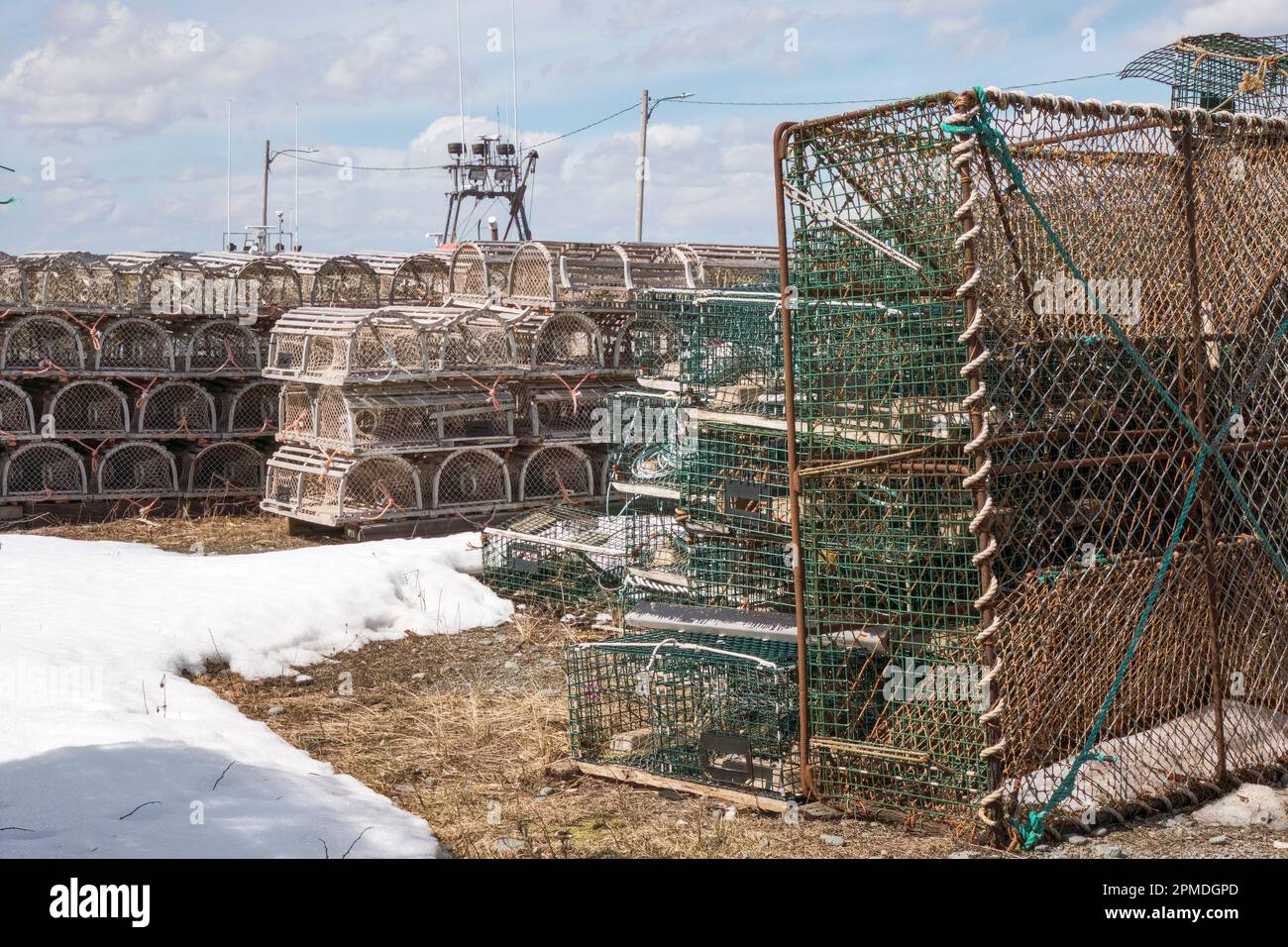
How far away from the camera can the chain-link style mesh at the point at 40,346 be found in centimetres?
1095

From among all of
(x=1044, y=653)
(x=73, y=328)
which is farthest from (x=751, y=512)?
(x=73, y=328)

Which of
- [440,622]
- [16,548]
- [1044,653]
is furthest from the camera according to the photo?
[16,548]

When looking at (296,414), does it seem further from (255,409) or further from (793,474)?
(793,474)

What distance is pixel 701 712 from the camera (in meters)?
5.33

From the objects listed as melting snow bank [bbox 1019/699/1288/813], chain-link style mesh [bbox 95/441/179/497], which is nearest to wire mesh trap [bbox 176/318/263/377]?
chain-link style mesh [bbox 95/441/179/497]

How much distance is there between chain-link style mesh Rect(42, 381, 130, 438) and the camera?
1126 cm

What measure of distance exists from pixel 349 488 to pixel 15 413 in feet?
10.8

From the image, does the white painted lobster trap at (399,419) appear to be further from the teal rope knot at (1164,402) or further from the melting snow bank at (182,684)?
the teal rope knot at (1164,402)

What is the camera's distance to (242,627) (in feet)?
24.1

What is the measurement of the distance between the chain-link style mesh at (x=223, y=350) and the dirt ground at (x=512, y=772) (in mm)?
5180

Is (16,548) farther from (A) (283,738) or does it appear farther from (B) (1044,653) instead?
A: (B) (1044,653)

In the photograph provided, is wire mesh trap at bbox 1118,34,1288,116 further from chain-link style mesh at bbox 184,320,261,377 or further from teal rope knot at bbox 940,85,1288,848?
chain-link style mesh at bbox 184,320,261,377

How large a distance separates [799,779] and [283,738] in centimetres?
246

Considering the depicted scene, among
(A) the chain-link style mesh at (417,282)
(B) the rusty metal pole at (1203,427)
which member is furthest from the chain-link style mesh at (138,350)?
(B) the rusty metal pole at (1203,427)
